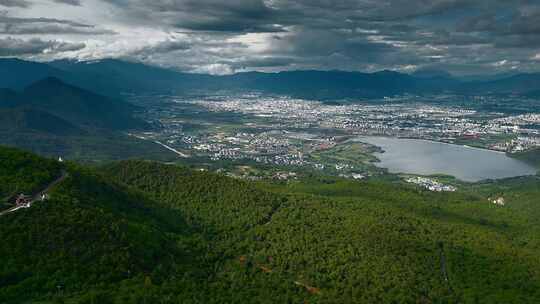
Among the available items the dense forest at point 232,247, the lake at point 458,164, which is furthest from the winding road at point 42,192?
the lake at point 458,164

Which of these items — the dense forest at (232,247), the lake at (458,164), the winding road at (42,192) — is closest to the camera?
the dense forest at (232,247)

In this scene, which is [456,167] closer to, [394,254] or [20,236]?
[394,254]

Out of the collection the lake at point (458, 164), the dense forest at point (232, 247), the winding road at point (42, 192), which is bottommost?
the lake at point (458, 164)

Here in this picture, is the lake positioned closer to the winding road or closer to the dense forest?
the dense forest

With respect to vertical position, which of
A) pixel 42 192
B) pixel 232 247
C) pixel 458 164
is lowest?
pixel 458 164

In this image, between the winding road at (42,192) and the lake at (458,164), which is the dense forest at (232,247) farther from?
the lake at (458,164)

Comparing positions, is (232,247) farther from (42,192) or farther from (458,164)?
(458,164)

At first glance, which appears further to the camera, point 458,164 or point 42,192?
point 458,164

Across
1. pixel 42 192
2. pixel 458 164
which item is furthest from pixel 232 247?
pixel 458 164
